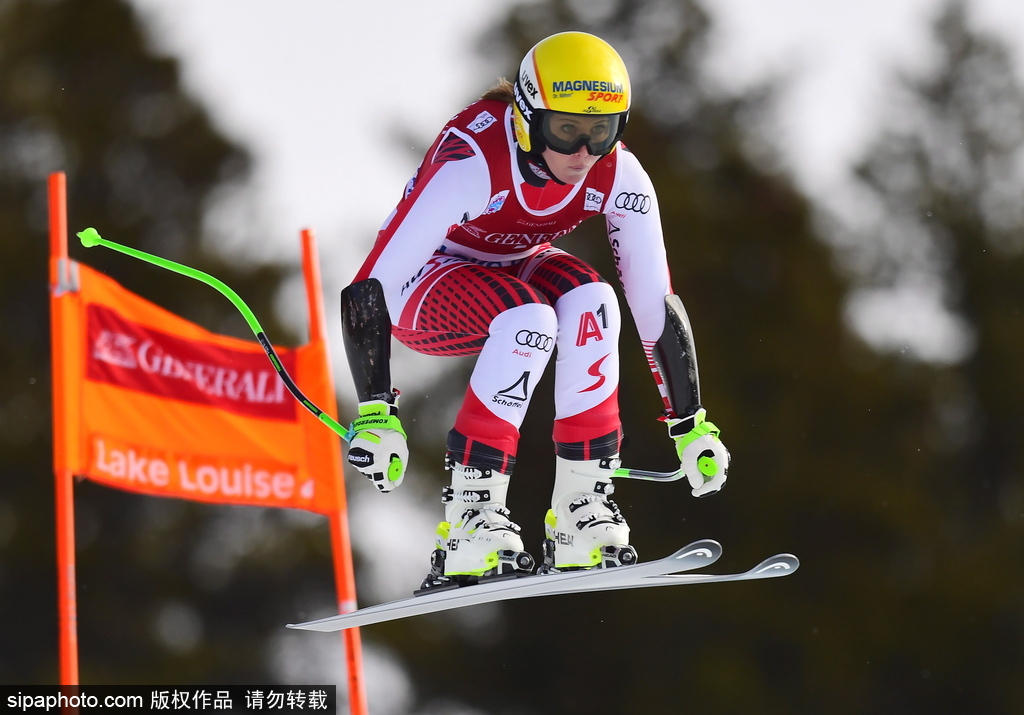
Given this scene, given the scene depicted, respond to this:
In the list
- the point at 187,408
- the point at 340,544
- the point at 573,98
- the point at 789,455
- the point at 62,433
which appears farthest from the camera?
the point at 789,455

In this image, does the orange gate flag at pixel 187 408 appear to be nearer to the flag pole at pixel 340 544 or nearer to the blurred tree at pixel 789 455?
the flag pole at pixel 340 544

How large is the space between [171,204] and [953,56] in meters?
12.6

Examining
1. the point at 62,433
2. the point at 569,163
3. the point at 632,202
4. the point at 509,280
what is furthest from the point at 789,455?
the point at 569,163

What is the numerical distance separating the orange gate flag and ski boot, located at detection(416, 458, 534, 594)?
3869mm

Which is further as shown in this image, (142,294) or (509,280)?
(142,294)

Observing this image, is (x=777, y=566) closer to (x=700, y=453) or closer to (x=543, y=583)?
(x=700, y=453)

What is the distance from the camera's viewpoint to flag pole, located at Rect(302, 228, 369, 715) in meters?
8.68

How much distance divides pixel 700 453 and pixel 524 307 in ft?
3.29

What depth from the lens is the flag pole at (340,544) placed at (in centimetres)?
868

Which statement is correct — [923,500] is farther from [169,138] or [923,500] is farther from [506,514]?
[506,514]

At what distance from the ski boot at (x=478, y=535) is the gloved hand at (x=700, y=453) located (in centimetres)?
77

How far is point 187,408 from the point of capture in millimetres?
10109

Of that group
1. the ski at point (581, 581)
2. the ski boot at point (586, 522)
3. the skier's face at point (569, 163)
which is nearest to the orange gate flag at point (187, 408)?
the ski at point (581, 581)

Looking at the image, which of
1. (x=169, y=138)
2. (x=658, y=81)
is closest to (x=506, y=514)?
(x=658, y=81)
